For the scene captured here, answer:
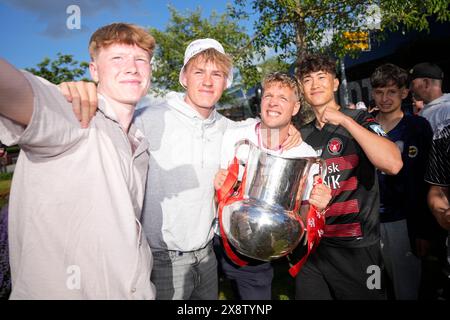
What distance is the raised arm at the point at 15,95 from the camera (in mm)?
1001

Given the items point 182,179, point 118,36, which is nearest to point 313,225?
point 182,179

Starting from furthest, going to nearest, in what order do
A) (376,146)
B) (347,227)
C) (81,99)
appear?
(347,227) < (376,146) < (81,99)

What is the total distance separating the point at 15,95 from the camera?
3.38 ft

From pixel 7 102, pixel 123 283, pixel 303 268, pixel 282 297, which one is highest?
pixel 7 102

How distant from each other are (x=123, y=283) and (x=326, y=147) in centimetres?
175

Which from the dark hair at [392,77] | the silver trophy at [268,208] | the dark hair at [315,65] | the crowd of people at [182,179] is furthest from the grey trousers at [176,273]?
the dark hair at [392,77]

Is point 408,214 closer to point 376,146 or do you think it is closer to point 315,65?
point 376,146

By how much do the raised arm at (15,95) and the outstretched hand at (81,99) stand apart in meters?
0.24

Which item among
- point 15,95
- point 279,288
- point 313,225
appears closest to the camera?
point 15,95

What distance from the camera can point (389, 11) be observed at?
18.1 feet

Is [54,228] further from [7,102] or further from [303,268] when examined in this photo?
[303,268]

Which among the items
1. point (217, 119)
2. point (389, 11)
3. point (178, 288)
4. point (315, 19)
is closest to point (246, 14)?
point (315, 19)

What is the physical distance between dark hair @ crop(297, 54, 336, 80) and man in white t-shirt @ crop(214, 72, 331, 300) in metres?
0.20

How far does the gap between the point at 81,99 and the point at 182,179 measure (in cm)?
90
